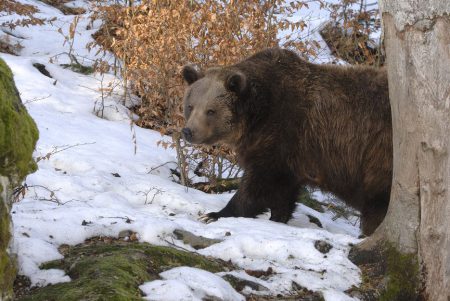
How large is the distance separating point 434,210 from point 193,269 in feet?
6.02

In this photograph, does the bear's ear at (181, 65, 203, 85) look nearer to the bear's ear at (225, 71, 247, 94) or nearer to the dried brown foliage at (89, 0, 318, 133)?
the bear's ear at (225, 71, 247, 94)

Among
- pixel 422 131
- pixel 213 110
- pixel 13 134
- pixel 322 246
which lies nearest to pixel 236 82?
pixel 213 110

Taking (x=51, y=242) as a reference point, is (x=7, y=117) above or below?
above

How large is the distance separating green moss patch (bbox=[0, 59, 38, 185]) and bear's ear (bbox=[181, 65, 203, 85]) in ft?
12.4

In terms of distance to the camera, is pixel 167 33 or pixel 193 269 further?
pixel 167 33

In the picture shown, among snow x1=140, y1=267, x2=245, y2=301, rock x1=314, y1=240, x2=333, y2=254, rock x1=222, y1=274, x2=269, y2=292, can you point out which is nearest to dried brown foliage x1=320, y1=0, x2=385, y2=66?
rock x1=314, y1=240, x2=333, y2=254

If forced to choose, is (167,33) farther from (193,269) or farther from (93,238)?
(193,269)

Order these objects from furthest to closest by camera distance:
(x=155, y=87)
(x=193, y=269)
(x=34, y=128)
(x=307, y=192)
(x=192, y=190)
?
(x=307, y=192), (x=155, y=87), (x=192, y=190), (x=193, y=269), (x=34, y=128)

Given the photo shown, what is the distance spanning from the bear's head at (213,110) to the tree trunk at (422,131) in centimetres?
264

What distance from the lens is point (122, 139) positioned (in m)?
10.3

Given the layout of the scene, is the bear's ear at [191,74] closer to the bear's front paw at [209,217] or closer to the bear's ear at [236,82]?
the bear's ear at [236,82]

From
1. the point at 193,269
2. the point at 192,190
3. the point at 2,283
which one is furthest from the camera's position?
the point at 192,190

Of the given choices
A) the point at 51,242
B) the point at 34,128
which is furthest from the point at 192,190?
the point at 34,128

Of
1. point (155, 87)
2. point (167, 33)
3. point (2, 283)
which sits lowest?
point (2, 283)
